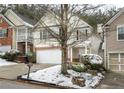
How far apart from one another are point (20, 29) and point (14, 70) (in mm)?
6909

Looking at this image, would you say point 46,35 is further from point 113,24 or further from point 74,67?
point 113,24

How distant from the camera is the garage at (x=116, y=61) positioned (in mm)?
12695

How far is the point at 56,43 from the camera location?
11828 mm

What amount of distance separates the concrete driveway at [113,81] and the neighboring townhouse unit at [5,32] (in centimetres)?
785

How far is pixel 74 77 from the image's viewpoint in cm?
1017

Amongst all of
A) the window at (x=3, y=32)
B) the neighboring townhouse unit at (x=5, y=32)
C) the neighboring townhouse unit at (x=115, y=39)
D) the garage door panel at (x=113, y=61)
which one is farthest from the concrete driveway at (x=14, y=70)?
the window at (x=3, y=32)

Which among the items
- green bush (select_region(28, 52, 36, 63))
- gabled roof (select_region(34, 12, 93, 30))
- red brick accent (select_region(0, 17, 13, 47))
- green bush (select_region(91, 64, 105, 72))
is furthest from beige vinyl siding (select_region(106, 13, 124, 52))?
red brick accent (select_region(0, 17, 13, 47))

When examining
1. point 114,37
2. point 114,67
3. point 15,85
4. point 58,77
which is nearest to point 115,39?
point 114,37

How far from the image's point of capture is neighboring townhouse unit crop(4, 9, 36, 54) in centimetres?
1644

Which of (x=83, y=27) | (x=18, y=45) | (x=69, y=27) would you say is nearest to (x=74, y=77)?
(x=69, y=27)

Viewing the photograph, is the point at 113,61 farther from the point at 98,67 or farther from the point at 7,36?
the point at 7,36

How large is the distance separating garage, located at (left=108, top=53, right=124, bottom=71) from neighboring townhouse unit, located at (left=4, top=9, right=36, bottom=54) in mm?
5212

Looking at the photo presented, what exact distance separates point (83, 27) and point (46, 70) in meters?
2.70

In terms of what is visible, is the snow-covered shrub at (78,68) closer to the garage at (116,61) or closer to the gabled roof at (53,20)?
the gabled roof at (53,20)
